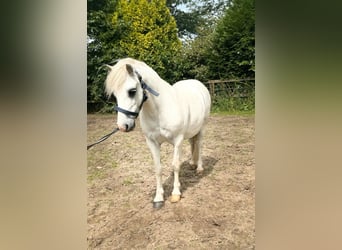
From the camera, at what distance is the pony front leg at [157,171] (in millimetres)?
1350

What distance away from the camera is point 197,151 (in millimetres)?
1369

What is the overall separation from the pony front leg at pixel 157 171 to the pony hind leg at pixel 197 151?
0.14m

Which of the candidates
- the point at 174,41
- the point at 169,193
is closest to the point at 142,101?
the point at 174,41

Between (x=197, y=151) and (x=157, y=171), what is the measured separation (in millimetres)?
178

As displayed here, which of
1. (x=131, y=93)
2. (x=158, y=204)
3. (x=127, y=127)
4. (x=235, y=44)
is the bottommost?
(x=158, y=204)

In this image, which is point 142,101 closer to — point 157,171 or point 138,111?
point 138,111

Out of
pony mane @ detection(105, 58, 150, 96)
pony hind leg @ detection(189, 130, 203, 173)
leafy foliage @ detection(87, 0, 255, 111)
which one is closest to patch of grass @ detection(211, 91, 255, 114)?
leafy foliage @ detection(87, 0, 255, 111)

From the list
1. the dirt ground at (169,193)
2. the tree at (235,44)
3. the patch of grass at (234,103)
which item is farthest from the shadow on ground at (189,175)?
the tree at (235,44)

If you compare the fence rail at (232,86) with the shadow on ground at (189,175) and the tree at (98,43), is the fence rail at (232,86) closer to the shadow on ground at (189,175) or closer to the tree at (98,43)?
the shadow on ground at (189,175)
